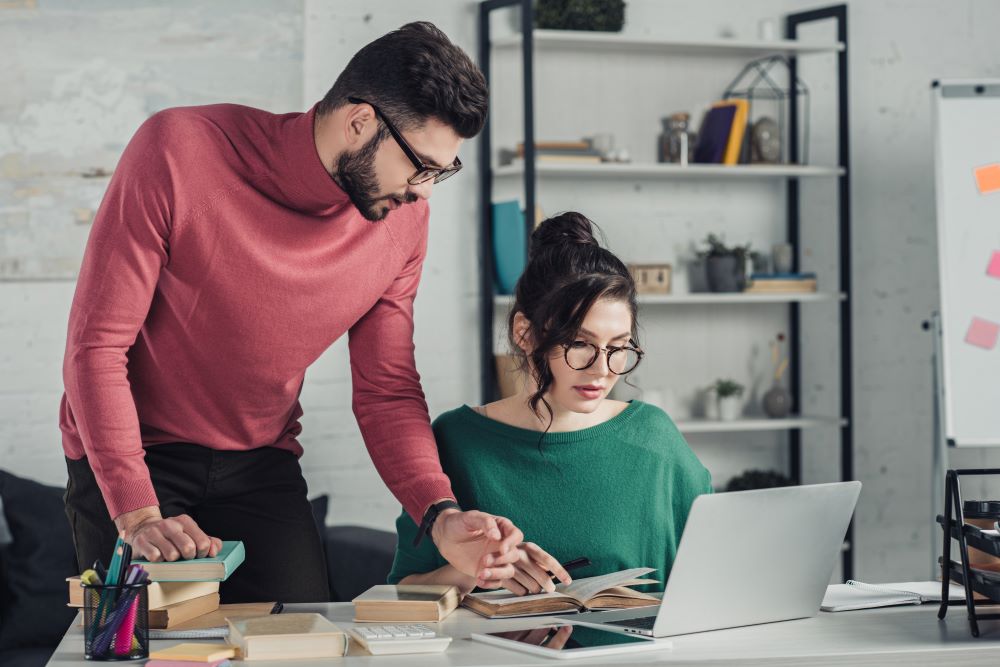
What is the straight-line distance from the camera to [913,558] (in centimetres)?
402

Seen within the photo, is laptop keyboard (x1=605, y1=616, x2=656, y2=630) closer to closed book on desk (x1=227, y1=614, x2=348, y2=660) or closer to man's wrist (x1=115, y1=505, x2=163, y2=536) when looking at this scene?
closed book on desk (x1=227, y1=614, x2=348, y2=660)

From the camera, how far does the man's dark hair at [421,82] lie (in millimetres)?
1550

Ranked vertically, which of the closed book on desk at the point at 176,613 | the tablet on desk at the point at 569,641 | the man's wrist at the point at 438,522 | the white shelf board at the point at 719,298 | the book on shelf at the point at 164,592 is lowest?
the tablet on desk at the point at 569,641

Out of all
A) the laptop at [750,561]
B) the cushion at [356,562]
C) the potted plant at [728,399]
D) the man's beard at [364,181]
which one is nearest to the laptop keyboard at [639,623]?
the laptop at [750,561]

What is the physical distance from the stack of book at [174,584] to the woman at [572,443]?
16.4 inches

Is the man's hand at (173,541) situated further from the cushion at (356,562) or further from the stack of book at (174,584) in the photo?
the cushion at (356,562)

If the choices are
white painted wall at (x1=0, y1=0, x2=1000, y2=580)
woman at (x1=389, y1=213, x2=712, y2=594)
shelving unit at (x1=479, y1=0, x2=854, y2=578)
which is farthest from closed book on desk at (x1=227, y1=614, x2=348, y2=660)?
white painted wall at (x1=0, y1=0, x2=1000, y2=580)

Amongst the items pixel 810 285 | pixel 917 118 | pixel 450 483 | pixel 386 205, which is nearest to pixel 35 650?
pixel 450 483

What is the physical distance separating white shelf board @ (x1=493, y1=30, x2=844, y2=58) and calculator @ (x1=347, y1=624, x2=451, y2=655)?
7.80 ft

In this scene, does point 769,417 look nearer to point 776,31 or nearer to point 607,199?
point 607,199

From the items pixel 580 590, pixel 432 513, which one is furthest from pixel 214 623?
pixel 580 590

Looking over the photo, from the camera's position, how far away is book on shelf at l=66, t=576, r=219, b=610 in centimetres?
135

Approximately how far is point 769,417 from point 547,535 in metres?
2.13

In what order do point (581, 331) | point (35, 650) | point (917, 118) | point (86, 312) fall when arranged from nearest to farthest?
point (86, 312) → point (581, 331) → point (35, 650) → point (917, 118)
